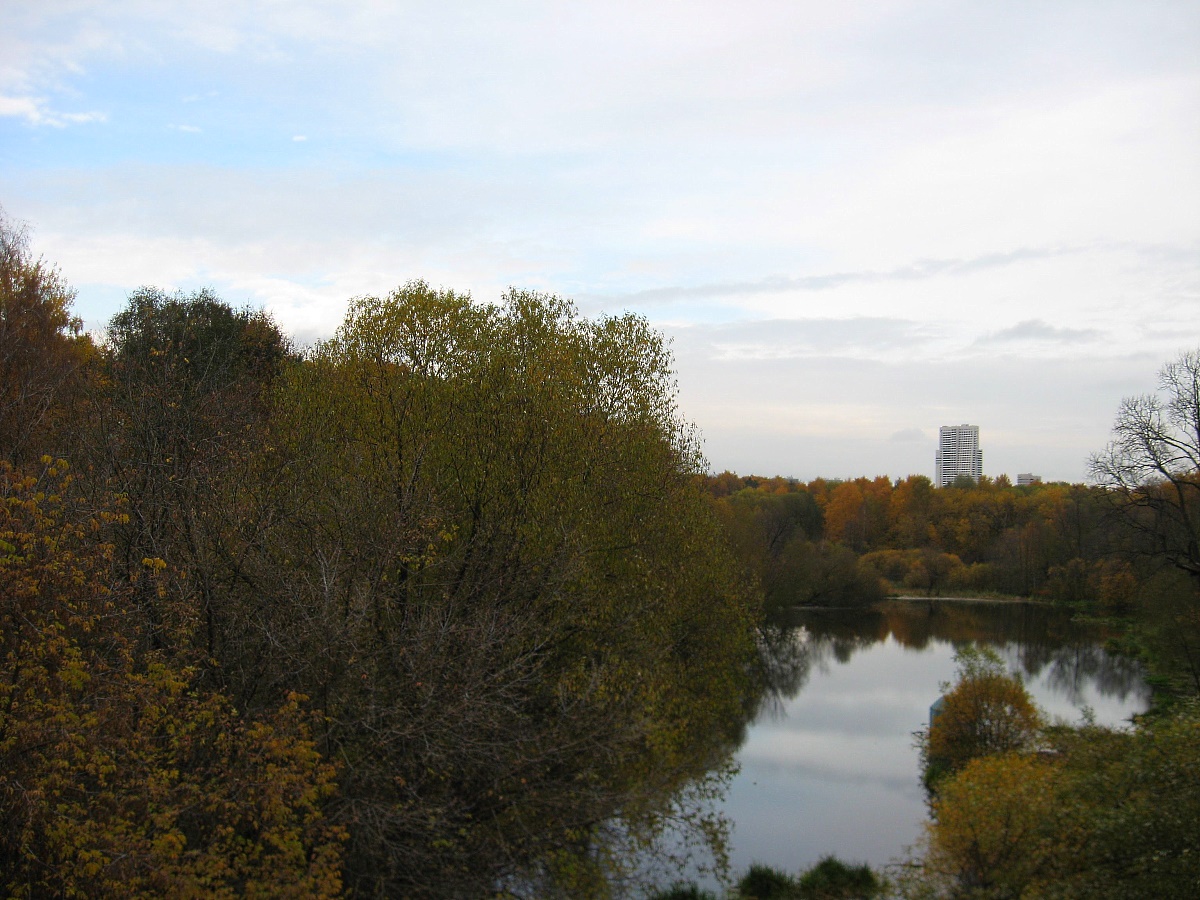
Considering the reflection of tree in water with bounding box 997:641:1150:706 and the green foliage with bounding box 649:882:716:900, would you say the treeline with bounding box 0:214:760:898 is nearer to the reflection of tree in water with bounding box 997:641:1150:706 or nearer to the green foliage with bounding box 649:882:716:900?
the green foliage with bounding box 649:882:716:900

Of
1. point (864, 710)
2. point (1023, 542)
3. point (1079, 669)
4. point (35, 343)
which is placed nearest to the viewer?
point (35, 343)

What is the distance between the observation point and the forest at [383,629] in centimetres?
750

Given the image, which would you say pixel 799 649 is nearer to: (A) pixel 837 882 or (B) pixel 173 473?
(A) pixel 837 882

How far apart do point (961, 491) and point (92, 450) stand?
105123mm

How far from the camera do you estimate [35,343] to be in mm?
23047

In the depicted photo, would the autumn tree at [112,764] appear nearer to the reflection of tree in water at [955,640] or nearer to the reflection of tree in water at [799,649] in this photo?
the reflection of tree in water at [799,649]

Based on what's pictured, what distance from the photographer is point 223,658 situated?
9828 mm

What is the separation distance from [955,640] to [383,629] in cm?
4658

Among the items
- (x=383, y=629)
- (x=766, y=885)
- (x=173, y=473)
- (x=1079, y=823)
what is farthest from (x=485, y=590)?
(x=766, y=885)

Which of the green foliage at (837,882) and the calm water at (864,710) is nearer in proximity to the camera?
the green foliage at (837,882)

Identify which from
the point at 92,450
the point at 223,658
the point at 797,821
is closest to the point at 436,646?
the point at 223,658

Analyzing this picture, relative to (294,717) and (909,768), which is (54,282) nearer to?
(294,717)

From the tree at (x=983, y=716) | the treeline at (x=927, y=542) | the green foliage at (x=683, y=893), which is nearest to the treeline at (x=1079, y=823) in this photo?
the green foliage at (x=683, y=893)

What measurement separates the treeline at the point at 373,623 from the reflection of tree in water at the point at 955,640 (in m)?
18.5
